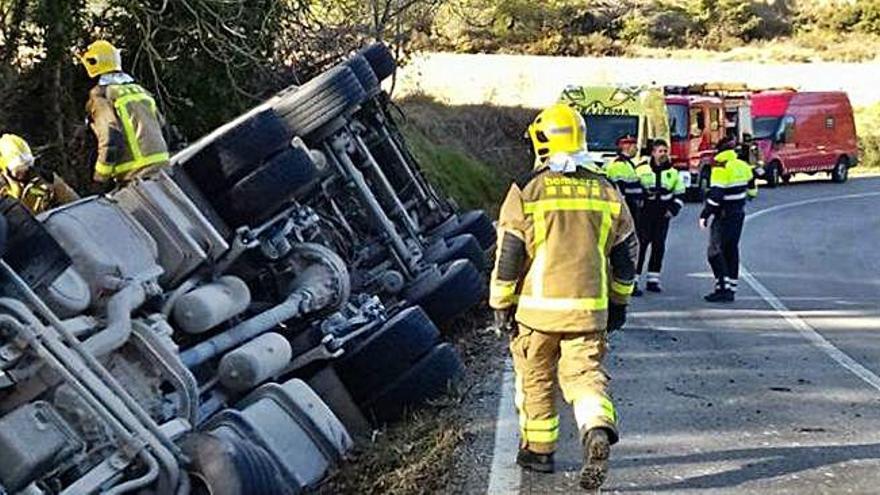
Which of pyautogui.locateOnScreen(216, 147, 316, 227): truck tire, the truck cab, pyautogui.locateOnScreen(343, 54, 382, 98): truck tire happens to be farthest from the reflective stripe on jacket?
the truck cab

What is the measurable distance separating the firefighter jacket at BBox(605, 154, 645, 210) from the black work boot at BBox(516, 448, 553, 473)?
6695mm

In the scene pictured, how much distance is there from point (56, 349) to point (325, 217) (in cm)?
348

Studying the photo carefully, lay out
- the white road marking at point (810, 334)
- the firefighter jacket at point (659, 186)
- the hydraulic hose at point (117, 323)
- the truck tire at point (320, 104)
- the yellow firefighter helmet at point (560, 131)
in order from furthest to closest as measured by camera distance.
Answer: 1. the firefighter jacket at point (659, 186)
2. the white road marking at point (810, 334)
3. the truck tire at point (320, 104)
4. the yellow firefighter helmet at point (560, 131)
5. the hydraulic hose at point (117, 323)

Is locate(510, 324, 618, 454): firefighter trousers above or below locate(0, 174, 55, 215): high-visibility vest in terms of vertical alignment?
below

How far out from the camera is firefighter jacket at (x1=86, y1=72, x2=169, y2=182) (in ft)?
26.6

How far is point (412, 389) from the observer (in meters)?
6.77

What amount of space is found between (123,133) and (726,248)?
577cm

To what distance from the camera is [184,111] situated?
12516 mm

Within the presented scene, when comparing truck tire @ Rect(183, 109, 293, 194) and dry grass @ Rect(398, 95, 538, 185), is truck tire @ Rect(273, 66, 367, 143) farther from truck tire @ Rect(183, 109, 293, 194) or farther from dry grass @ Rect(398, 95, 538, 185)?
dry grass @ Rect(398, 95, 538, 185)

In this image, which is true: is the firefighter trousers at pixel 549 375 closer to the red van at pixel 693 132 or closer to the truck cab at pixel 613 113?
the truck cab at pixel 613 113

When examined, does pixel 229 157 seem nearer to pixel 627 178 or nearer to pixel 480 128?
pixel 627 178

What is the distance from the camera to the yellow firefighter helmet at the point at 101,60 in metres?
8.30

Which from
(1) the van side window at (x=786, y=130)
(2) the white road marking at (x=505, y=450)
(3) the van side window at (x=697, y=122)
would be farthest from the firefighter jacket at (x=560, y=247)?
(1) the van side window at (x=786, y=130)

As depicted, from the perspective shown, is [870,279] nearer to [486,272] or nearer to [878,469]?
[486,272]
